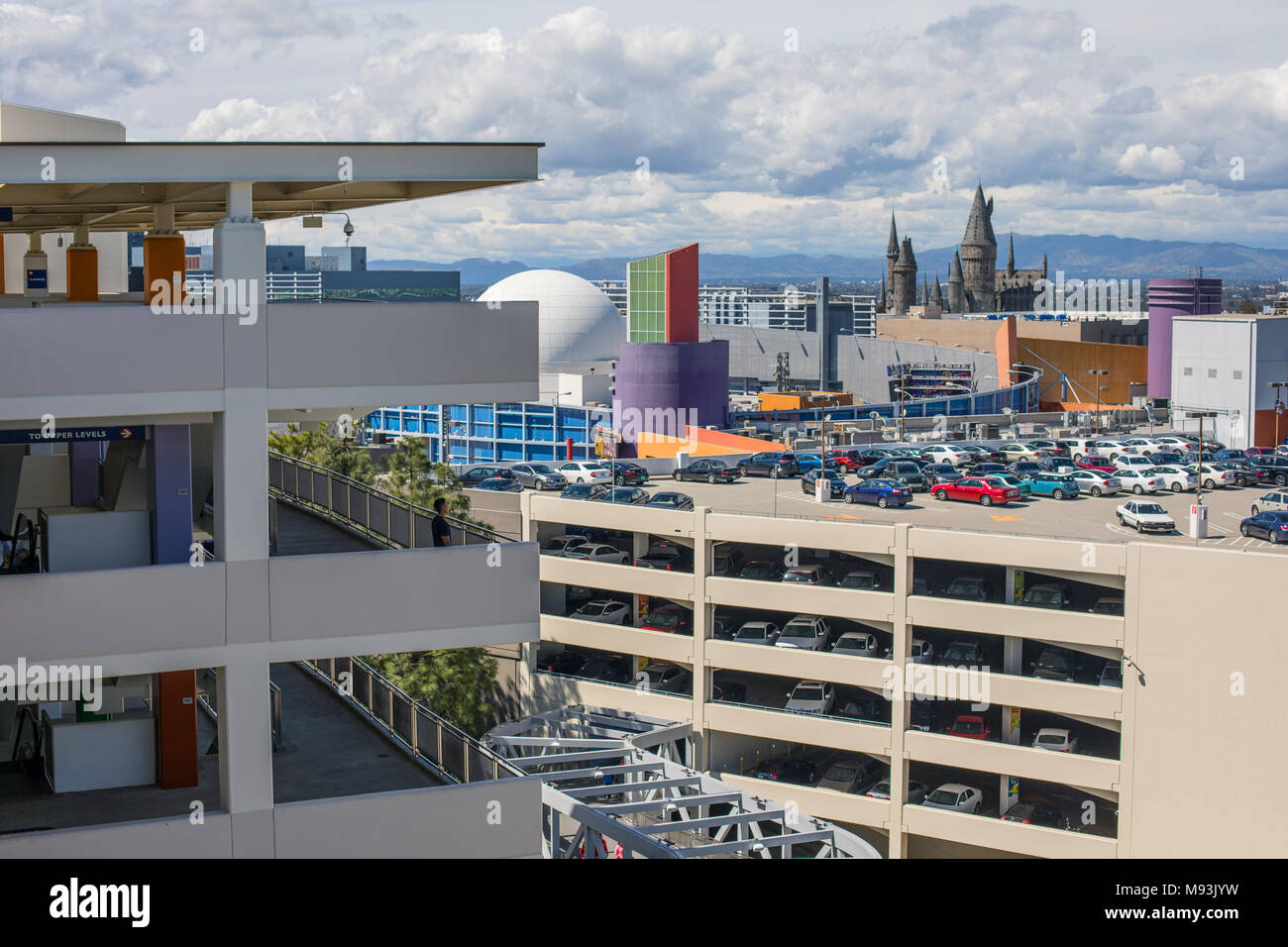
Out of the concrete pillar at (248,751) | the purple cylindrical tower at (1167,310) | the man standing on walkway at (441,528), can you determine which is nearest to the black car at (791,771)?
the man standing on walkway at (441,528)

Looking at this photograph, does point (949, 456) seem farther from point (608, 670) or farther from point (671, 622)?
point (608, 670)

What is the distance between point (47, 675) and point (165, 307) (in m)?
2.63

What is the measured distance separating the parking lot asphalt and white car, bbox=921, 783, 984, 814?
27.8ft

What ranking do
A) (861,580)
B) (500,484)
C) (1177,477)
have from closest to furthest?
(861,580), (1177,477), (500,484)

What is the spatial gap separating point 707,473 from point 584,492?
8.58 metres

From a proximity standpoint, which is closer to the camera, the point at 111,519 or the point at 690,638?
the point at 111,519

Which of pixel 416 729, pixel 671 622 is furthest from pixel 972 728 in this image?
pixel 416 729

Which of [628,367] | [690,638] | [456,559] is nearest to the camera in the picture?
[456,559]

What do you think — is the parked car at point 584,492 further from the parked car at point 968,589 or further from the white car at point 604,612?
the parked car at point 968,589

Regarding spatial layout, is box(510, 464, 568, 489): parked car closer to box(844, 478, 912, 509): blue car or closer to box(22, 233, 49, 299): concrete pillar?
box(844, 478, 912, 509): blue car

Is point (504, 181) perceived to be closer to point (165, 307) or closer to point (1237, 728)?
point (165, 307)

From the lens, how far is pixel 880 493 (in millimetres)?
51000
